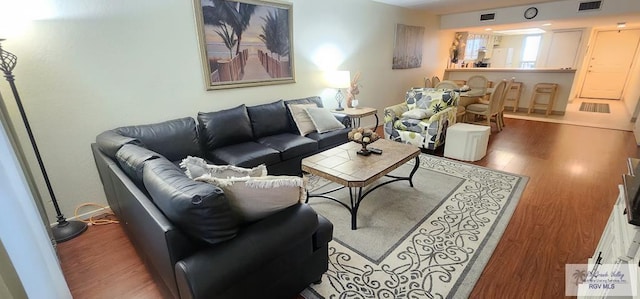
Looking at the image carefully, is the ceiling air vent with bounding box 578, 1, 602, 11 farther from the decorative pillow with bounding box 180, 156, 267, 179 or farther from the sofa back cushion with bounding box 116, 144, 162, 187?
the sofa back cushion with bounding box 116, 144, 162, 187

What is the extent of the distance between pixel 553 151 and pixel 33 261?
17.9 ft

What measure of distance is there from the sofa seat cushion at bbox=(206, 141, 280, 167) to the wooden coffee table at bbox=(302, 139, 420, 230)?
453 mm

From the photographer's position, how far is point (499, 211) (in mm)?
2449

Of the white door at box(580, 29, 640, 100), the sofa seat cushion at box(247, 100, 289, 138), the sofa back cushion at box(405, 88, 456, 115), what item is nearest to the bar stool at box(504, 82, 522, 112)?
the sofa back cushion at box(405, 88, 456, 115)

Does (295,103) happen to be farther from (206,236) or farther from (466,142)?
(206,236)

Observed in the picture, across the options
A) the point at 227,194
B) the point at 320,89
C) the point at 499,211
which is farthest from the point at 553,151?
the point at 227,194

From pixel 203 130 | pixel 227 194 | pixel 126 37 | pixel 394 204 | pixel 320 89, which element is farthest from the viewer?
pixel 320 89

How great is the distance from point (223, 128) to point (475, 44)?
876 centimetres

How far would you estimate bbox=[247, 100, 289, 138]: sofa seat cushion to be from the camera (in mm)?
3230

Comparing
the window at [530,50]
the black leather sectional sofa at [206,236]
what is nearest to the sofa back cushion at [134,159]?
the black leather sectional sofa at [206,236]

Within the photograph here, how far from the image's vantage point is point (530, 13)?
538 cm

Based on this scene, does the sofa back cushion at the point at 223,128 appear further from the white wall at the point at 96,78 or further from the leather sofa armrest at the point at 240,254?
the leather sofa armrest at the point at 240,254

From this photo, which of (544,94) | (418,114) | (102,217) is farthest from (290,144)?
(544,94)

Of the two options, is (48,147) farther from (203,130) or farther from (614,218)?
(614,218)
